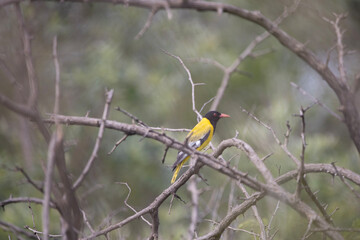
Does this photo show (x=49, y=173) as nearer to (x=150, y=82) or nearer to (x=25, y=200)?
(x=25, y=200)

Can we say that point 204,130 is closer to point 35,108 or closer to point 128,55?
point 35,108

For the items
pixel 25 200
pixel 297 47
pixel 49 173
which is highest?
pixel 297 47

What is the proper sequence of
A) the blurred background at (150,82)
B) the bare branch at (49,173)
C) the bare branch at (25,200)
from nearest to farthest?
the bare branch at (49,173), the bare branch at (25,200), the blurred background at (150,82)

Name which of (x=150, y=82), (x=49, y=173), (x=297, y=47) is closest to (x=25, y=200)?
(x=49, y=173)

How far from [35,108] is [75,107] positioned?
8.49 meters

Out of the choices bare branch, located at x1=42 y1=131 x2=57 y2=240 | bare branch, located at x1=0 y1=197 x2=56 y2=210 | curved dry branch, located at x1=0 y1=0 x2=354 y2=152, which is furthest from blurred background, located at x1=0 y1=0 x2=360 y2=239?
bare branch, located at x1=42 y1=131 x2=57 y2=240

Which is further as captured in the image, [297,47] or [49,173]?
[297,47]

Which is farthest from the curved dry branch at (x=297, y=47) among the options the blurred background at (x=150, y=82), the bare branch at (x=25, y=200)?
the blurred background at (x=150, y=82)

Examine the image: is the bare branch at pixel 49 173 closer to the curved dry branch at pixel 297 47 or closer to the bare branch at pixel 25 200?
the bare branch at pixel 25 200

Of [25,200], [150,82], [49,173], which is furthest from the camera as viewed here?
[150,82]

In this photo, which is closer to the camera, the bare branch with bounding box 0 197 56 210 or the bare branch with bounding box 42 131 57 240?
the bare branch with bounding box 42 131 57 240

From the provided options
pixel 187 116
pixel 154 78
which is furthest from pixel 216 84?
pixel 154 78

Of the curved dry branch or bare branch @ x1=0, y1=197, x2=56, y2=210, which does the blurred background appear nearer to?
the curved dry branch

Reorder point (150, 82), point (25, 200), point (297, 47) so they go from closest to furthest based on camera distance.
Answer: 1. point (25, 200)
2. point (297, 47)
3. point (150, 82)
